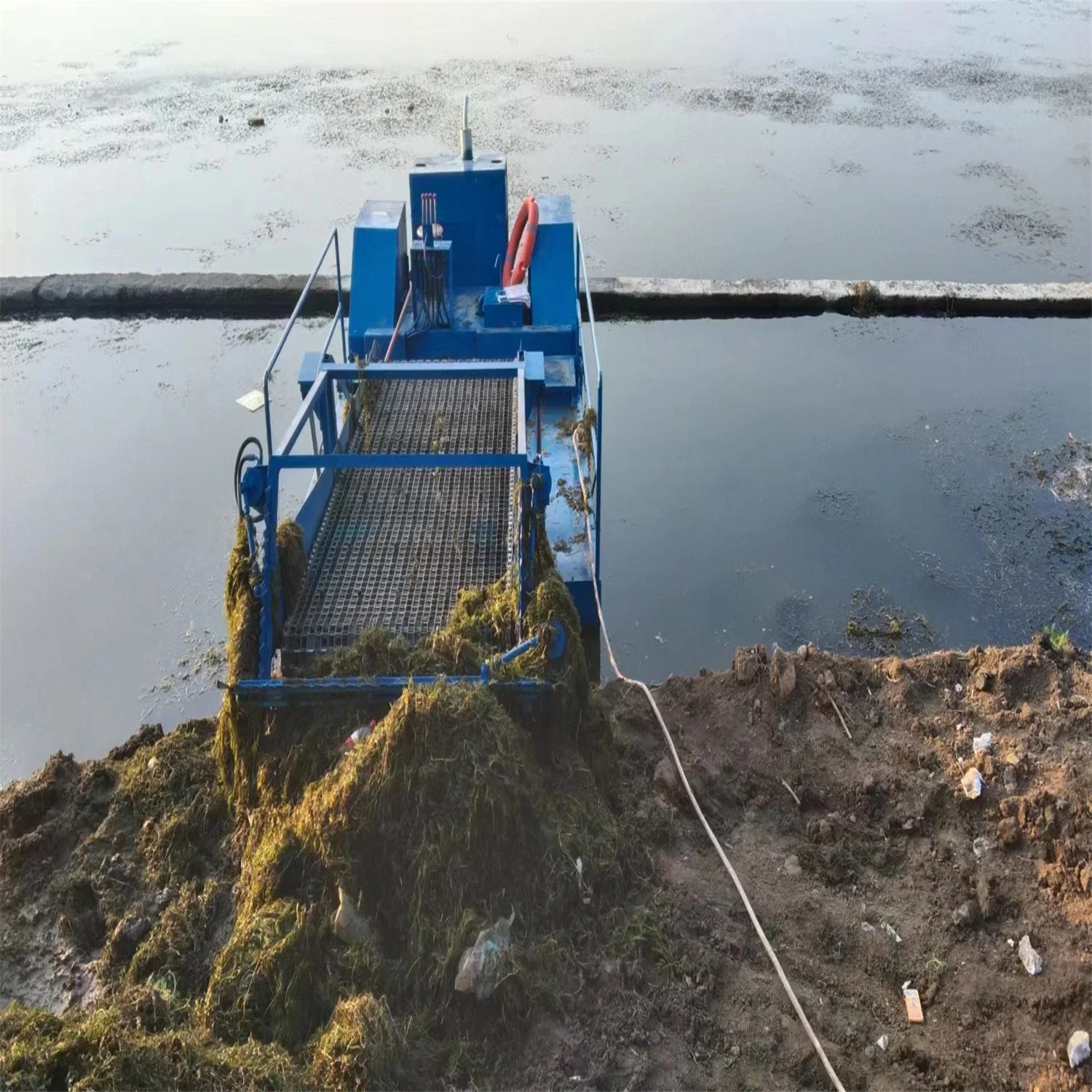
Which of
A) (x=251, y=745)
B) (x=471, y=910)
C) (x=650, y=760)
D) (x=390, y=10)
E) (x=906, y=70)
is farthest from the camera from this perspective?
(x=390, y=10)

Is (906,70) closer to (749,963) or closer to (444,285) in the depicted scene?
(444,285)

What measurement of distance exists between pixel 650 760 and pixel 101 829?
3.11 m

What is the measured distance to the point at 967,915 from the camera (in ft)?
15.1

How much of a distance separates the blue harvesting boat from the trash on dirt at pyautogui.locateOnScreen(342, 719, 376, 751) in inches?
7.1

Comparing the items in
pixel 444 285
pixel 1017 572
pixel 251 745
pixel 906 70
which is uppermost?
pixel 906 70

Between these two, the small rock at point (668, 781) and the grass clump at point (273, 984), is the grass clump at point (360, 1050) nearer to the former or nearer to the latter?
the grass clump at point (273, 984)

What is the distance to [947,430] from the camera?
32.2 ft

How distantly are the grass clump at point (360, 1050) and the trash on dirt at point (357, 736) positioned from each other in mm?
1180

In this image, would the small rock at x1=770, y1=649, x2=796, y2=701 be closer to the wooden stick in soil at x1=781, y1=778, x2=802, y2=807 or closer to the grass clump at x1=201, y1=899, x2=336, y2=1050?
the wooden stick in soil at x1=781, y1=778, x2=802, y2=807

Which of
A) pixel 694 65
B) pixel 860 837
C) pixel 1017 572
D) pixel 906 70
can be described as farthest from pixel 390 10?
pixel 860 837

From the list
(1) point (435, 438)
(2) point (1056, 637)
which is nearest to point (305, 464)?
(1) point (435, 438)

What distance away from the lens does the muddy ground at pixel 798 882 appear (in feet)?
13.4

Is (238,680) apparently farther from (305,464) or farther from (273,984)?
(273,984)

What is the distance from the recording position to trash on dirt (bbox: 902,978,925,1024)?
4.27m
